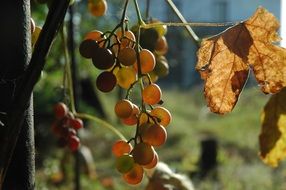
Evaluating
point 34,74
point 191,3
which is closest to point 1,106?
point 34,74

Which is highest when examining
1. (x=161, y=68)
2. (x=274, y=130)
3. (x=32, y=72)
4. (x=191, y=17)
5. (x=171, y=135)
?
(x=32, y=72)

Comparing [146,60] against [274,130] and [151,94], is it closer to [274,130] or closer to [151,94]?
[151,94]

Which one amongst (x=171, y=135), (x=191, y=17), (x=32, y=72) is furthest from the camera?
(x=191, y=17)

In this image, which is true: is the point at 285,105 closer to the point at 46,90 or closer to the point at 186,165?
the point at 186,165

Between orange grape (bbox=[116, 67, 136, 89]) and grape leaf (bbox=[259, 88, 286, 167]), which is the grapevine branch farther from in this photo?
grape leaf (bbox=[259, 88, 286, 167])

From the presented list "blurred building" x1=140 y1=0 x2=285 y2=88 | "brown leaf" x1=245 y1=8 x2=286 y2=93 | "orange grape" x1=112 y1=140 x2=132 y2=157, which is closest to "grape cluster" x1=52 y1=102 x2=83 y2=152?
→ "orange grape" x1=112 y1=140 x2=132 y2=157

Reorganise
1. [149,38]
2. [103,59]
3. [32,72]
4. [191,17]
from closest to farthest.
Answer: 1. [32,72]
2. [103,59]
3. [149,38]
4. [191,17]

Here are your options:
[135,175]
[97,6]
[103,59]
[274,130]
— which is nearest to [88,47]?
[103,59]
